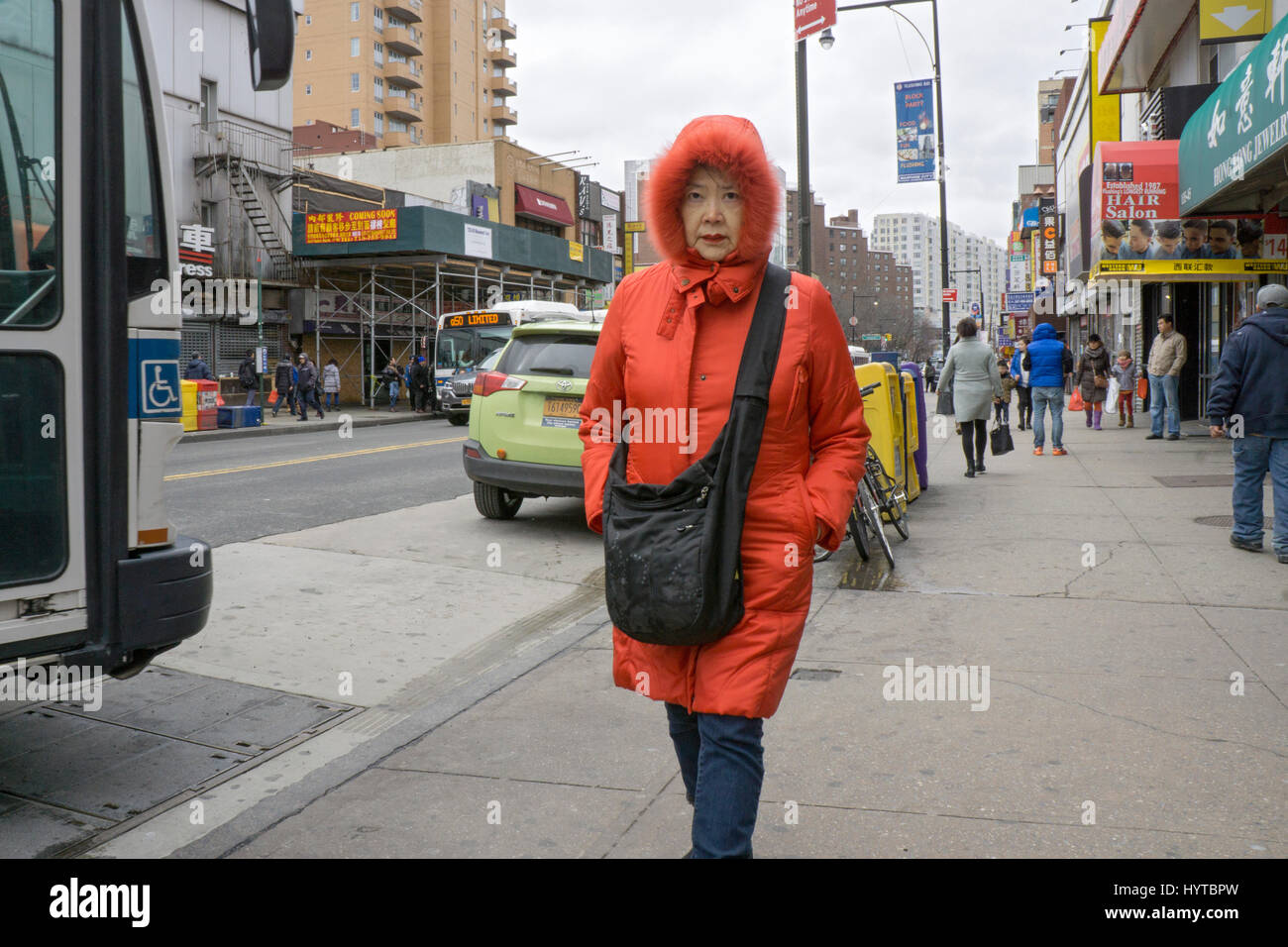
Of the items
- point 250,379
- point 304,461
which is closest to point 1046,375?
point 304,461

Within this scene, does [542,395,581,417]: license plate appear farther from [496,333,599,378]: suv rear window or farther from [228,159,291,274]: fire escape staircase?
[228,159,291,274]: fire escape staircase

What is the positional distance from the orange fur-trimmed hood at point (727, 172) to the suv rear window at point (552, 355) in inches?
250

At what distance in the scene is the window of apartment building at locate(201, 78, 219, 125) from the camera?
3259cm

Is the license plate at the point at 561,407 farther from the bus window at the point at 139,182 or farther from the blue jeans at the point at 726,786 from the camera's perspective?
the blue jeans at the point at 726,786

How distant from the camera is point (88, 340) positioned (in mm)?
3652

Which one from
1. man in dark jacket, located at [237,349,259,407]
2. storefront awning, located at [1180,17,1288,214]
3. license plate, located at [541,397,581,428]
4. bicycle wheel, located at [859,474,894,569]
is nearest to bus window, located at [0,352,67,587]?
bicycle wheel, located at [859,474,894,569]

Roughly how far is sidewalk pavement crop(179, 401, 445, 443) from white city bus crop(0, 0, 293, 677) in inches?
716

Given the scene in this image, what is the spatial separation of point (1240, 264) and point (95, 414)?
48.2ft

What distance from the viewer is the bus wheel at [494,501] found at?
9.76 meters

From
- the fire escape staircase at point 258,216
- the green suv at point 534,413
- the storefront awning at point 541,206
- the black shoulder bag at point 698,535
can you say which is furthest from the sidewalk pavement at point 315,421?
the storefront awning at point 541,206

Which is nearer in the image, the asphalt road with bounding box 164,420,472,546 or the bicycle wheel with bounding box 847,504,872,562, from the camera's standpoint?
the bicycle wheel with bounding box 847,504,872,562

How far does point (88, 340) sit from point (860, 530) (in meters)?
5.53

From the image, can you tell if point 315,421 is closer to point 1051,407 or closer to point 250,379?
point 250,379
